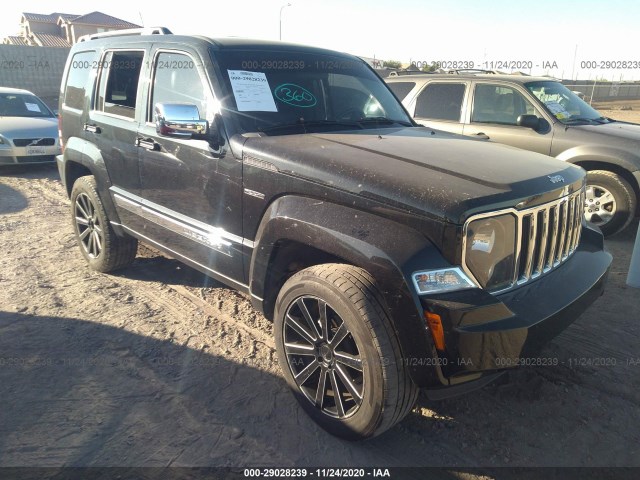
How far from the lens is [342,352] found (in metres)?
2.42

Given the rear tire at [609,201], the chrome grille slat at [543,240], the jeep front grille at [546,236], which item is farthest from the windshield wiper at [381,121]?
the rear tire at [609,201]

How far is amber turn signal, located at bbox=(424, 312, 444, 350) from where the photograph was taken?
1996 mm

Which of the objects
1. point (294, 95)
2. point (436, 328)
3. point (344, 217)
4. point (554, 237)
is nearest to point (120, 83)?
point (294, 95)

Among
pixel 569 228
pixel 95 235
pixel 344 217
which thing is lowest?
pixel 95 235

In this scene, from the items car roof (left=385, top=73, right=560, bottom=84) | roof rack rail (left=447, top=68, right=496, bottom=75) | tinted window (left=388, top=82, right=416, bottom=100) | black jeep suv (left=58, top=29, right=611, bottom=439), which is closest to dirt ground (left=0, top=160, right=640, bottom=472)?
black jeep suv (left=58, top=29, right=611, bottom=439)

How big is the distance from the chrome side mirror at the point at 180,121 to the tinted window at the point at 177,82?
27cm

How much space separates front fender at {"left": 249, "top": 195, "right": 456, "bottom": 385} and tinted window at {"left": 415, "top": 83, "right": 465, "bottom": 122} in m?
4.77

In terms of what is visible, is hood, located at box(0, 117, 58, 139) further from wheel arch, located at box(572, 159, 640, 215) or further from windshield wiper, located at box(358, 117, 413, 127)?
wheel arch, located at box(572, 159, 640, 215)

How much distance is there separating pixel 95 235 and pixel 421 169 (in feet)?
11.3

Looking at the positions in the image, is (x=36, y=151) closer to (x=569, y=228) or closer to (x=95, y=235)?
(x=95, y=235)

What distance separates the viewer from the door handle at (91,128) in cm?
416

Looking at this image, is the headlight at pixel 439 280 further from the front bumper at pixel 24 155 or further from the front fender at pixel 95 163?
the front bumper at pixel 24 155

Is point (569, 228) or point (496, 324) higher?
point (569, 228)

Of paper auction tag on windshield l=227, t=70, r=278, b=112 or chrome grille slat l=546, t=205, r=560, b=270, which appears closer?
chrome grille slat l=546, t=205, r=560, b=270
